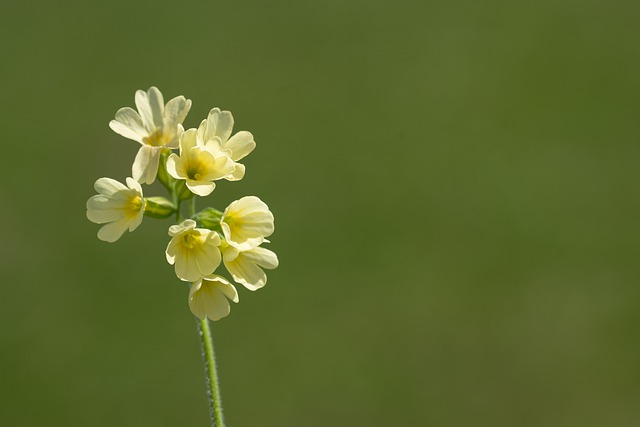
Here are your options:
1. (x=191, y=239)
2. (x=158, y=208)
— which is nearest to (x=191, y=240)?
(x=191, y=239)

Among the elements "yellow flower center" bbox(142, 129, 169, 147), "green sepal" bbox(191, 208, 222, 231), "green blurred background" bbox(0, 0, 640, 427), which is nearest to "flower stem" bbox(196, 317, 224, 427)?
"green sepal" bbox(191, 208, 222, 231)

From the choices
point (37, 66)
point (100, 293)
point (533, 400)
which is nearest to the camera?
point (533, 400)

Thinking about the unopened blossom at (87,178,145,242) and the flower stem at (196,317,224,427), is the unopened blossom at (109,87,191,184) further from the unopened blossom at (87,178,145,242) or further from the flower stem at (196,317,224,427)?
the flower stem at (196,317,224,427)

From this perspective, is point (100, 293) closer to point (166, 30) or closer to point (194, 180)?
point (166, 30)

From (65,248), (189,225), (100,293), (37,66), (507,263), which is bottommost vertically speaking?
(189,225)

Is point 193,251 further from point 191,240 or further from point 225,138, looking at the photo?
point 225,138

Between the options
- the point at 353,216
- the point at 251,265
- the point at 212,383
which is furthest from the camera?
the point at 353,216

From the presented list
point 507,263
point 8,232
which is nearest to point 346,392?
point 507,263
